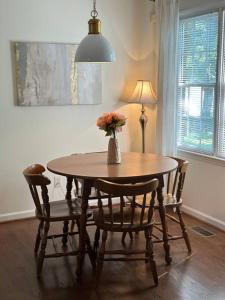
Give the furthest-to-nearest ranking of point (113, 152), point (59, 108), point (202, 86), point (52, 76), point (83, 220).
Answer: point (59, 108)
point (52, 76)
point (202, 86)
point (113, 152)
point (83, 220)

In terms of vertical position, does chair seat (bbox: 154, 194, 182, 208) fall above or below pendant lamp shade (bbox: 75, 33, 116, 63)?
below

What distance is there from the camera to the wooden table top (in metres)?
2.96

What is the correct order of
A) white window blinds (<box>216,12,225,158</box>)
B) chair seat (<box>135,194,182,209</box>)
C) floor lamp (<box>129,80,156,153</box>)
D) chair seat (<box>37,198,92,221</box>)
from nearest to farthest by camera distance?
1. chair seat (<box>37,198,92,221</box>)
2. chair seat (<box>135,194,182,209</box>)
3. white window blinds (<box>216,12,225,158</box>)
4. floor lamp (<box>129,80,156,153</box>)

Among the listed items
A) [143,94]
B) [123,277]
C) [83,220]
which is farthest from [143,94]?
[123,277]

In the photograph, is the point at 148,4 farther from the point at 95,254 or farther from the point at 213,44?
the point at 95,254

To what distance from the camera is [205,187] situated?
4188 millimetres

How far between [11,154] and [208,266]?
2287 mm

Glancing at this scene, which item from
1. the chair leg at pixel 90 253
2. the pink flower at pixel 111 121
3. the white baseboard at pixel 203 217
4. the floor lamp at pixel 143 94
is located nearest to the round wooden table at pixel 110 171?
the chair leg at pixel 90 253

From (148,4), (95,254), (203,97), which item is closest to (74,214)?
(95,254)

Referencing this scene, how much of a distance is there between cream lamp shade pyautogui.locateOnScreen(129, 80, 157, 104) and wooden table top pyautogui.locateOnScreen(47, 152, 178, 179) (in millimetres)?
1036

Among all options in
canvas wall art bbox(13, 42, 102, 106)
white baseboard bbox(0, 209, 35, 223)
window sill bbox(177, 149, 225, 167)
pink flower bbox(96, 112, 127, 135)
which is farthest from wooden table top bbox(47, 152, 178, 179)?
white baseboard bbox(0, 209, 35, 223)

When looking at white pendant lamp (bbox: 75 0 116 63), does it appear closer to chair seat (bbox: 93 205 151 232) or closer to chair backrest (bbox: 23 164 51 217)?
chair backrest (bbox: 23 164 51 217)

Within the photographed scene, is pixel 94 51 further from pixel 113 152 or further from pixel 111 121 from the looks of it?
pixel 113 152

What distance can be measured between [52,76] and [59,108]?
1.18 ft
